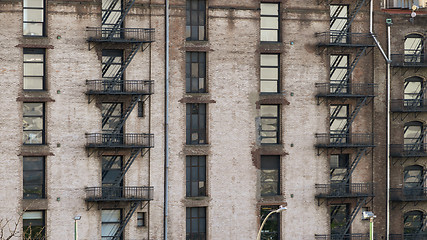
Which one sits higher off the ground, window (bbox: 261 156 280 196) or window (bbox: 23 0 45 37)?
window (bbox: 23 0 45 37)

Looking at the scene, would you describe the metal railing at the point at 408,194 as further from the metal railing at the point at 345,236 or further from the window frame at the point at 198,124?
the window frame at the point at 198,124

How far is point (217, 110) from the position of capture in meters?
63.6

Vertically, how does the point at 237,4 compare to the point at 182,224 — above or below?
above

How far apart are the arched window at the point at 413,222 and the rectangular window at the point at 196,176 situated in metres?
14.1

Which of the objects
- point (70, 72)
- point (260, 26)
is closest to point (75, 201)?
point (70, 72)

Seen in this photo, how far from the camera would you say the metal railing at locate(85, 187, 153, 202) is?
200 ft

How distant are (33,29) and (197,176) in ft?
44.5

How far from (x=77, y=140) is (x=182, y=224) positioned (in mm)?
8409

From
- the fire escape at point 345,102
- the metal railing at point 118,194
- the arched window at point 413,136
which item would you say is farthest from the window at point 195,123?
the arched window at point 413,136

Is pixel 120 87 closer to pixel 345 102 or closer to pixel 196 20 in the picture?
pixel 196 20

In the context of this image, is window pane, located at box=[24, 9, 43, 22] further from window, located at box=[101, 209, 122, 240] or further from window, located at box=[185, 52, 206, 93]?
window, located at box=[101, 209, 122, 240]

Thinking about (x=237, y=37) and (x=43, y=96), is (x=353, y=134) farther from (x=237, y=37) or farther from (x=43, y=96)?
(x=43, y=96)

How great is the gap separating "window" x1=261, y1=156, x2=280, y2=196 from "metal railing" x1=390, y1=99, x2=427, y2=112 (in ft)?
28.5

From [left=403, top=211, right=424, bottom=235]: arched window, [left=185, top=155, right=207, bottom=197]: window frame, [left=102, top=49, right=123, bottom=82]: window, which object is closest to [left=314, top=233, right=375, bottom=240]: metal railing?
[left=403, top=211, right=424, bottom=235]: arched window
